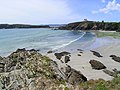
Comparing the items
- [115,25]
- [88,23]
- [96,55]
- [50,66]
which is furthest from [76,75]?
[88,23]

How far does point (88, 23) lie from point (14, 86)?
121163mm

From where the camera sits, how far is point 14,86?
41.4 feet

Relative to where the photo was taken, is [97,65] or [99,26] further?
[99,26]

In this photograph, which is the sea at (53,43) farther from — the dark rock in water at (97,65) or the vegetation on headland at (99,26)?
the vegetation on headland at (99,26)

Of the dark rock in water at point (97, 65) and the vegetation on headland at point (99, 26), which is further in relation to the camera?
the vegetation on headland at point (99, 26)

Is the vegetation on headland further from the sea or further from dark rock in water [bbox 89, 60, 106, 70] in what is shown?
dark rock in water [bbox 89, 60, 106, 70]

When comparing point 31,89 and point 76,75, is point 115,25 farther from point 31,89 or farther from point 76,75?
point 31,89

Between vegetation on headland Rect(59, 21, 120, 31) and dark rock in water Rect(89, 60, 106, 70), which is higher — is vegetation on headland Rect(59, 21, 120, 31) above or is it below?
below

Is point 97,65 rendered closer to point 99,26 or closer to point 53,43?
point 53,43

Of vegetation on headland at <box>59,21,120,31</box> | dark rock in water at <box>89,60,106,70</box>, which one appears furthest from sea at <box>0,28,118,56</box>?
vegetation on headland at <box>59,21,120,31</box>

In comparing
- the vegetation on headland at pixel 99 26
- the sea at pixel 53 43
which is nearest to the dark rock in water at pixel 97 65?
the sea at pixel 53 43

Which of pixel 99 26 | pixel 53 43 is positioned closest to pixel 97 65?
pixel 53 43

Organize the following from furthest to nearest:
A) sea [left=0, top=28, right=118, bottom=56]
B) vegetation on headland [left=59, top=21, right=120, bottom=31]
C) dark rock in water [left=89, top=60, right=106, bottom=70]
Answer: vegetation on headland [left=59, top=21, right=120, bottom=31], sea [left=0, top=28, right=118, bottom=56], dark rock in water [left=89, top=60, right=106, bottom=70]

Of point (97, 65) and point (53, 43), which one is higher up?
point (97, 65)
